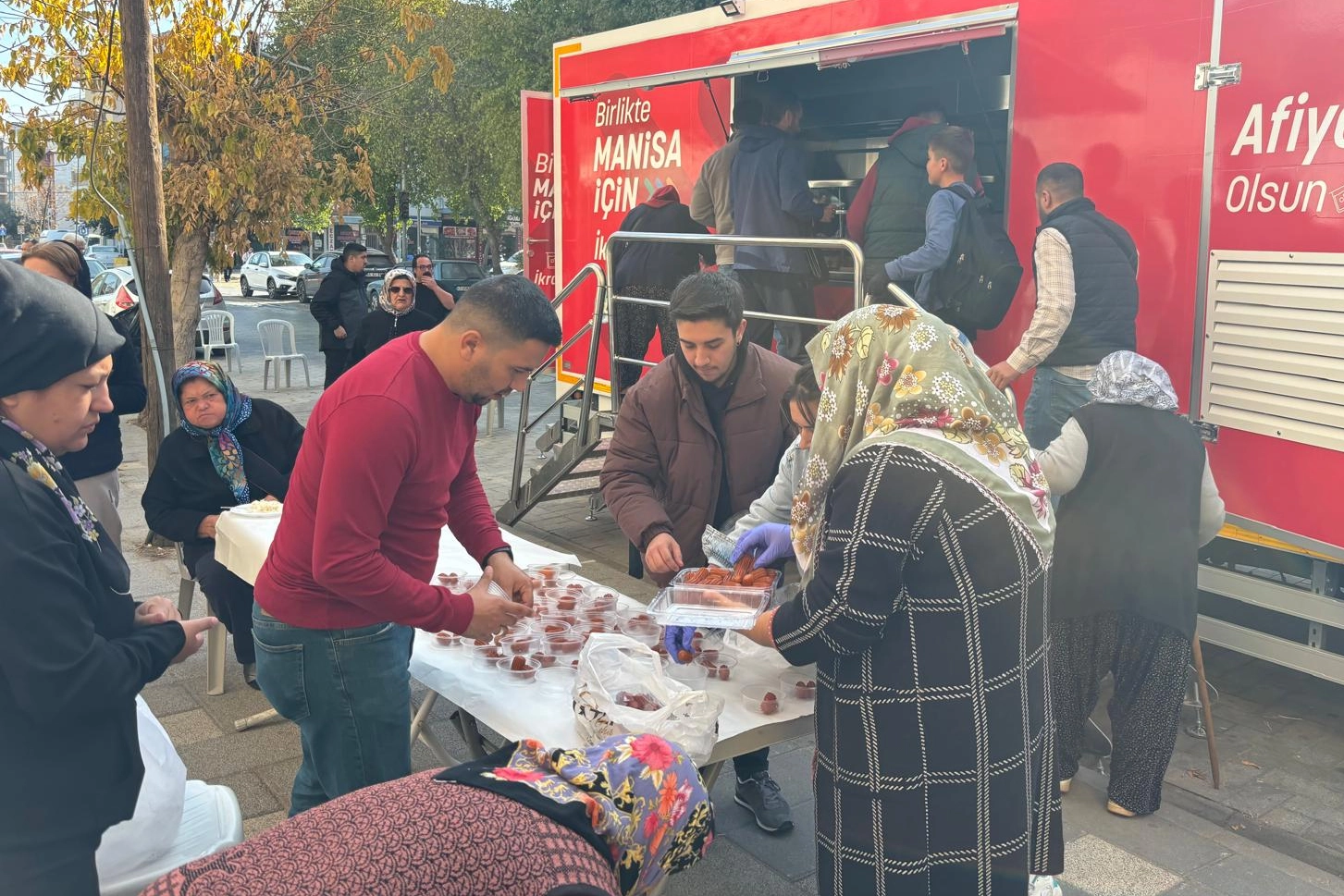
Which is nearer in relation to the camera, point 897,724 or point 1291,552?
point 897,724

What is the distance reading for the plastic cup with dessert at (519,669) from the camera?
308 centimetres

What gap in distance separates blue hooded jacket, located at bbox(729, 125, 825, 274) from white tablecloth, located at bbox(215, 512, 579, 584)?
2.36 metres

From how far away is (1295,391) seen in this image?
13.9ft

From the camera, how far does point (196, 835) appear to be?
271 centimetres

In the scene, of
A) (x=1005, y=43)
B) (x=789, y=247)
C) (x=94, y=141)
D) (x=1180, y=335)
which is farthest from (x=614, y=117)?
(x=1180, y=335)

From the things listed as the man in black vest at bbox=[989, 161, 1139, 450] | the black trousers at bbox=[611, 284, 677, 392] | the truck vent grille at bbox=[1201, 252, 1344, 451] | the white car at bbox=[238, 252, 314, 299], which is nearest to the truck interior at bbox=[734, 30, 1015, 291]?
the man in black vest at bbox=[989, 161, 1139, 450]

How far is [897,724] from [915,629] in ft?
0.68

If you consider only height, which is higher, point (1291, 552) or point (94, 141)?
point (94, 141)

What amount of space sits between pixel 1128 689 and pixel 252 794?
124 inches

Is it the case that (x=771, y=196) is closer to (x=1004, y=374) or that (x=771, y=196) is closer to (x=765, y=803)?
(x=1004, y=374)

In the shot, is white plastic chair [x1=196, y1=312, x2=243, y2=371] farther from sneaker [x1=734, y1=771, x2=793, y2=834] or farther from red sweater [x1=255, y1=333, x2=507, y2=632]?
red sweater [x1=255, y1=333, x2=507, y2=632]

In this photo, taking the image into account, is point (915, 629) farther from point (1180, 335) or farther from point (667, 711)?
point (1180, 335)

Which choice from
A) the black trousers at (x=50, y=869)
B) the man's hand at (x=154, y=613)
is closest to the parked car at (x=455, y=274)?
the man's hand at (x=154, y=613)

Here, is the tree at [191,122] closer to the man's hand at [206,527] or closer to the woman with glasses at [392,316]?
the woman with glasses at [392,316]
